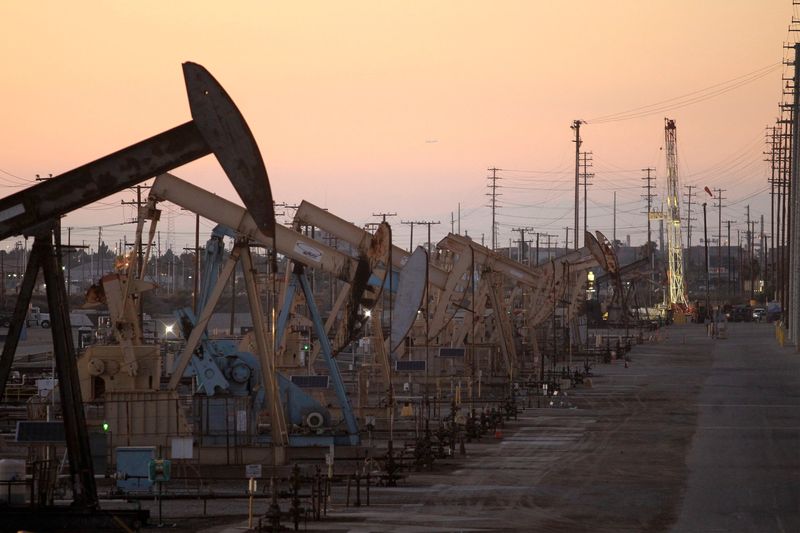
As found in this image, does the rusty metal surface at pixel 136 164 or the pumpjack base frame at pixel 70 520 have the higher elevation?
the rusty metal surface at pixel 136 164

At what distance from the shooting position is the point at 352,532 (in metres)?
21.8

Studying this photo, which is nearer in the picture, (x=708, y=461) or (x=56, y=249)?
(x=56, y=249)

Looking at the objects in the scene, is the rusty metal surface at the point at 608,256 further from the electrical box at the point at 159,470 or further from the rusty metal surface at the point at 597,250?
the electrical box at the point at 159,470

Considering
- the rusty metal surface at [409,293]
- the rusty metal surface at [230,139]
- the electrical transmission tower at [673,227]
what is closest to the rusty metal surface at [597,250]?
the rusty metal surface at [409,293]

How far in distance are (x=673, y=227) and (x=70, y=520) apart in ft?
456

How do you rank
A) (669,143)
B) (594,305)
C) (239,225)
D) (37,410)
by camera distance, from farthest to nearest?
1. (669,143)
2. (594,305)
3. (37,410)
4. (239,225)

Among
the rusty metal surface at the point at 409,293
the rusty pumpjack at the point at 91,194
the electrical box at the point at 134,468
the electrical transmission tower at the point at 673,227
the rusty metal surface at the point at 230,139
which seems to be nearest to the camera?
the rusty metal surface at the point at 230,139

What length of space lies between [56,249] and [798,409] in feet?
95.3

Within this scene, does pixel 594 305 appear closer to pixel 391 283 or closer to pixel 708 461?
pixel 391 283

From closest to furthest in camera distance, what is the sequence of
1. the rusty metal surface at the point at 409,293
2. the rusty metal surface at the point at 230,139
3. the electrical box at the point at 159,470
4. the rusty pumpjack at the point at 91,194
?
the rusty metal surface at the point at 230,139 → the rusty pumpjack at the point at 91,194 → the electrical box at the point at 159,470 → the rusty metal surface at the point at 409,293

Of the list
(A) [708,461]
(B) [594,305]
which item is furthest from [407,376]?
(B) [594,305]

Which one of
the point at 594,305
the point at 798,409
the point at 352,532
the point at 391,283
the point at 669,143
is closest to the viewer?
the point at 352,532

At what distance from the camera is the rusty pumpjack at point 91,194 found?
19.7 m

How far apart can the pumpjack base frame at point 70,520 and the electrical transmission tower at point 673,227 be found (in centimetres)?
13582
